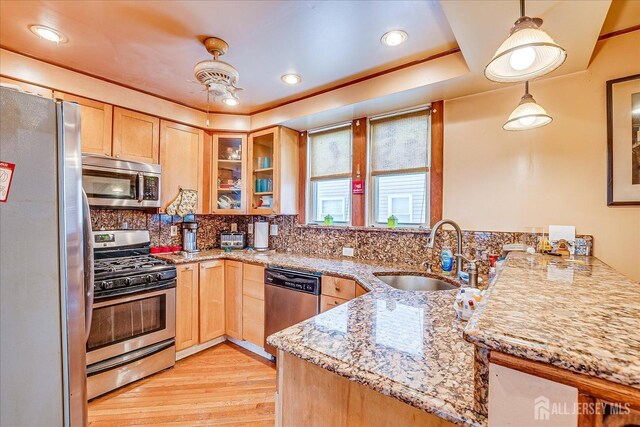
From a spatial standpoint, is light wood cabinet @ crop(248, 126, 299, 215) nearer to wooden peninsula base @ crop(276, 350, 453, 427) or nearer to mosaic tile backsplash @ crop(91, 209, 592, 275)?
mosaic tile backsplash @ crop(91, 209, 592, 275)

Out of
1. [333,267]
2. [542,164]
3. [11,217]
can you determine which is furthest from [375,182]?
[11,217]

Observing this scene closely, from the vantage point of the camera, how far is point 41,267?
98 centimetres

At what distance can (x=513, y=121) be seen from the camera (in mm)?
1454

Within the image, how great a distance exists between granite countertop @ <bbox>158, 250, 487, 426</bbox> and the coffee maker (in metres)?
2.37

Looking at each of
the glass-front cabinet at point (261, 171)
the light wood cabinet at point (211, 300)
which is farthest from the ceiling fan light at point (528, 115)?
the light wood cabinet at point (211, 300)

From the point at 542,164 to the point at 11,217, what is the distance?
2.78m

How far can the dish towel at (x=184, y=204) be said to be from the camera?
282cm

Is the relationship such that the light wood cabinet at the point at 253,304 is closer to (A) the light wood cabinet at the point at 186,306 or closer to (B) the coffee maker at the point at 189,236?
(A) the light wood cabinet at the point at 186,306

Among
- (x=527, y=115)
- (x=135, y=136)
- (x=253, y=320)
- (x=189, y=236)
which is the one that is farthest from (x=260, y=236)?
(x=527, y=115)

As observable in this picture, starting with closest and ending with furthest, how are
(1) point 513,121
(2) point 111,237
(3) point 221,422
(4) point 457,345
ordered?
(4) point 457,345 → (1) point 513,121 → (3) point 221,422 → (2) point 111,237

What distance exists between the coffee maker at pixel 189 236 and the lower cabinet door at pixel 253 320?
2.92 feet

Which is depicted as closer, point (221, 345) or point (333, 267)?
point (333, 267)

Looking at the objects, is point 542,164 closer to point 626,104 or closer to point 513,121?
point 626,104

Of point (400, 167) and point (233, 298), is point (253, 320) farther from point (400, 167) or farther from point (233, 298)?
point (400, 167)
